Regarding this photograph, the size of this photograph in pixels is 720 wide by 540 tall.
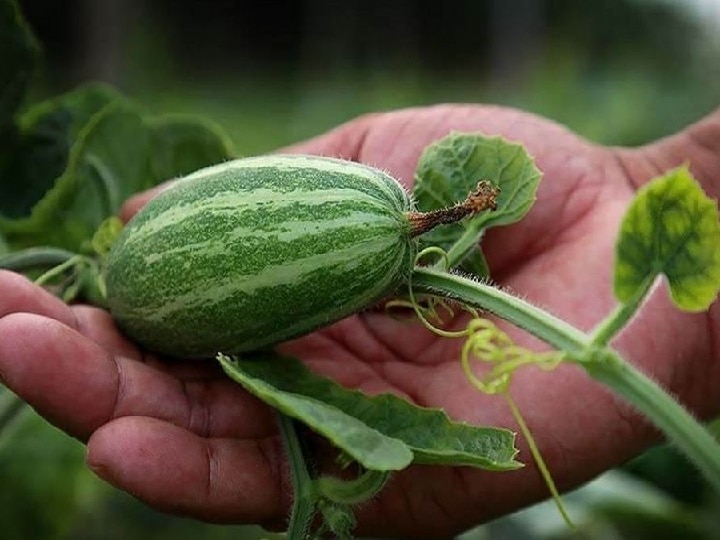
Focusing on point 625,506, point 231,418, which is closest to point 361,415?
point 231,418

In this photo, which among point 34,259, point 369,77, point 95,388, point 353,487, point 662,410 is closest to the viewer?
point 662,410

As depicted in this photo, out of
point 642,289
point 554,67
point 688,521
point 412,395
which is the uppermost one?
point 642,289

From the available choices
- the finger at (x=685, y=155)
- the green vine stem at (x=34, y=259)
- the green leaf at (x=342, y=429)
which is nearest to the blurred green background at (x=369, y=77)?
the green vine stem at (x=34, y=259)

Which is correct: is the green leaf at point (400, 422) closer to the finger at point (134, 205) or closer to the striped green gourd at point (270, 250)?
the striped green gourd at point (270, 250)

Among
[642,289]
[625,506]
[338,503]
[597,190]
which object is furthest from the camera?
[625,506]

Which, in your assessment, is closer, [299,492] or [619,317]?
[619,317]

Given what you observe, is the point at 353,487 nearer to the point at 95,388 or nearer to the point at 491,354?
the point at 491,354

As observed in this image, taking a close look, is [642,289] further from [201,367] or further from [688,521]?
[688,521]

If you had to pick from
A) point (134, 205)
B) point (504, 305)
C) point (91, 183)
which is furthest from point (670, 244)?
point (91, 183)
